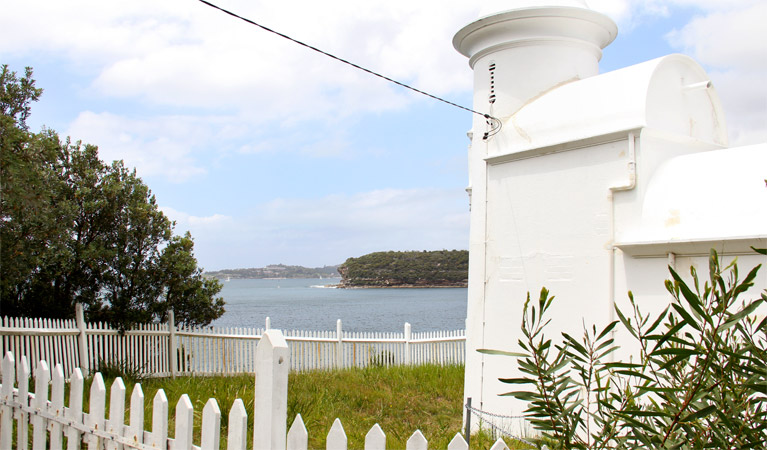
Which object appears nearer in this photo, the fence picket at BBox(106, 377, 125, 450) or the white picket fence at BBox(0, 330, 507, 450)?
the white picket fence at BBox(0, 330, 507, 450)

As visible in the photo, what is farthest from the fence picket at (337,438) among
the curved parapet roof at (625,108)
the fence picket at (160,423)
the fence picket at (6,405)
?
the curved parapet roof at (625,108)

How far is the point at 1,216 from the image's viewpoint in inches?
321

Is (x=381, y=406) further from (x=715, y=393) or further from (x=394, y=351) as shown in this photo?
(x=715, y=393)

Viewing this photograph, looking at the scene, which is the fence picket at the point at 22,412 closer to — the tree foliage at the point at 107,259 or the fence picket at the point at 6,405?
the fence picket at the point at 6,405

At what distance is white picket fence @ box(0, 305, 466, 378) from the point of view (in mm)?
11523

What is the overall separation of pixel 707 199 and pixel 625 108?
1.42 m

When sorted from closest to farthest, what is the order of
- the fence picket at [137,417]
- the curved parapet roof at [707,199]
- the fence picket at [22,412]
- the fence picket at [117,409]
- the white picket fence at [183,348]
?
the fence picket at [137,417] < the fence picket at [117,409] < the fence picket at [22,412] < the curved parapet roof at [707,199] < the white picket fence at [183,348]

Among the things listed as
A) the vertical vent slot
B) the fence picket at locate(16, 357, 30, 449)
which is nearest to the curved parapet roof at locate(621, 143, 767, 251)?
the vertical vent slot

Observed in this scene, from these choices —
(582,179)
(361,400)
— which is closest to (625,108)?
(582,179)

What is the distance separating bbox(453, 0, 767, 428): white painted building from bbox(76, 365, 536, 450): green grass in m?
1.17

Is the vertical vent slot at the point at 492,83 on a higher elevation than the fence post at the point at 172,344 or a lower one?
higher

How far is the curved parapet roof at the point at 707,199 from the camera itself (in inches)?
235

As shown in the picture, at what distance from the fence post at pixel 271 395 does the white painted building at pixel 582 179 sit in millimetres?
4294

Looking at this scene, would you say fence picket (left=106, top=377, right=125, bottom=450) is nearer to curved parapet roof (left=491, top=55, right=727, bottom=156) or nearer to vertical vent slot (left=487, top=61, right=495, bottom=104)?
curved parapet roof (left=491, top=55, right=727, bottom=156)
